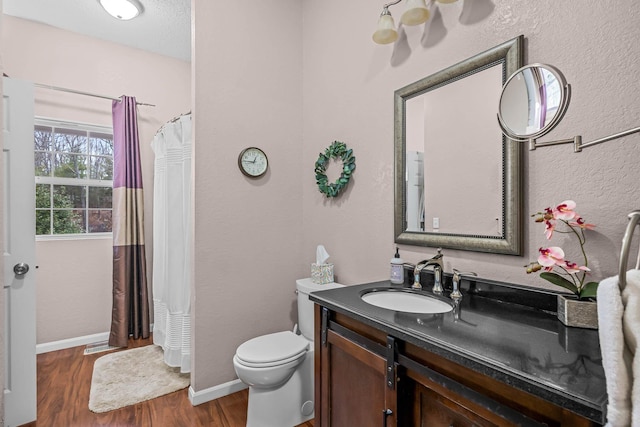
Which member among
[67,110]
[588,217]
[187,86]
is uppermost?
[187,86]

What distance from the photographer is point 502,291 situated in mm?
1218

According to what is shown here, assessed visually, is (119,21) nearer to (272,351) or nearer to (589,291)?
(272,351)

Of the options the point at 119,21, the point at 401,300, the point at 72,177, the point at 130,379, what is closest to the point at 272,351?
the point at 401,300

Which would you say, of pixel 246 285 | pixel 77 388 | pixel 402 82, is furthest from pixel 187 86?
pixel 77 388

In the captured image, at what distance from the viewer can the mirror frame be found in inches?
47.3

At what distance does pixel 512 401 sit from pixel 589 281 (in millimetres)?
602

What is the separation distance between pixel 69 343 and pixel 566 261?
3827mm

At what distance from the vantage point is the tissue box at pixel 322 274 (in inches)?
81.4

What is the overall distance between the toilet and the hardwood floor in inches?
5.5

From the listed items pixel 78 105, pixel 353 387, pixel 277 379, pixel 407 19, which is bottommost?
pixel 277 379

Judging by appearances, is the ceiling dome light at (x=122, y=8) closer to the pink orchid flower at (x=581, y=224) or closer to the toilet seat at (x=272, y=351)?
the toilet seat at (x=272, y=351)

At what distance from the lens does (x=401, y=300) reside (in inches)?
57.6

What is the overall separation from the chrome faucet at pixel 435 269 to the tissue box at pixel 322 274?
2.32ft

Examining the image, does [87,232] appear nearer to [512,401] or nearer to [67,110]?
[67,110]
